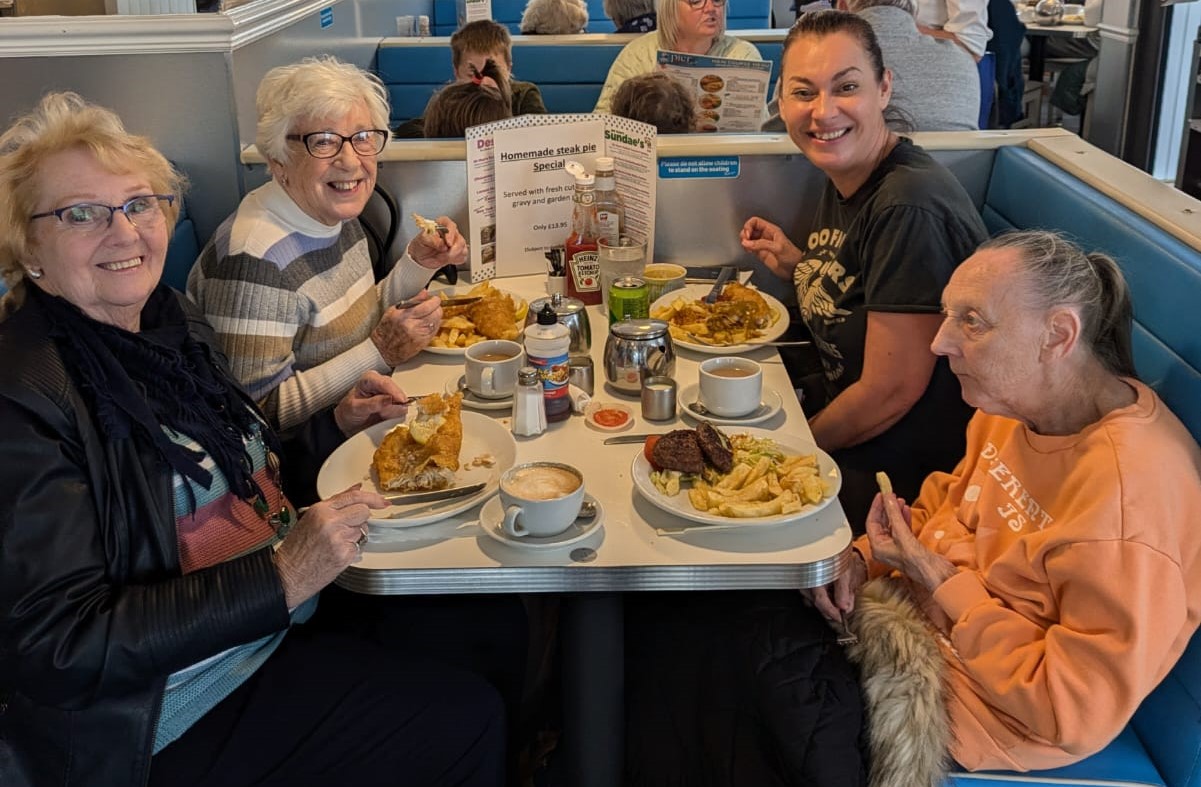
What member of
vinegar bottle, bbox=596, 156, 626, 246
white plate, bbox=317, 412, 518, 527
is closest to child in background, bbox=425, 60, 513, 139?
vinegar bottle, bbox=596, 156, 626, 246

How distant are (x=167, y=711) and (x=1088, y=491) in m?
1.31

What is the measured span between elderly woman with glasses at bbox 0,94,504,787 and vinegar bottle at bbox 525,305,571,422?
0.42 m

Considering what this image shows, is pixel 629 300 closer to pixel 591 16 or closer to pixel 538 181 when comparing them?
pixel 538 181

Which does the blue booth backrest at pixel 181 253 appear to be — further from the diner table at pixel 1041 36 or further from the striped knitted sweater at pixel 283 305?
the diner table at pixel 1041 36

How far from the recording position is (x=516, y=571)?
145 centimetres

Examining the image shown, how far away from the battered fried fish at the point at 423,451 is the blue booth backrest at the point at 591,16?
17.5ft

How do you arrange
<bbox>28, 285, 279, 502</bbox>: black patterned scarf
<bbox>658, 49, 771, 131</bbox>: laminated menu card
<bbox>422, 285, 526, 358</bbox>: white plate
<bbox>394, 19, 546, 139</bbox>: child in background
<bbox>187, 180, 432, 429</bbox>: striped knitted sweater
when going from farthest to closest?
<bbox>394, 19, 546, 139</bbox>: child in background < <bbox>658, 49, 771, 131</bbox>: laminated menu card < <bbox>422, 285, 526, 358</bbox>: white plate < <bbox>187, 180, 432, 429</bbox>: striped knitted sweater < <bbox>28, 285, 279, 502</bbox>: black patterned scarf

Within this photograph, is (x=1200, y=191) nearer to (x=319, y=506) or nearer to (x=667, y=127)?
(x=667, y=127)

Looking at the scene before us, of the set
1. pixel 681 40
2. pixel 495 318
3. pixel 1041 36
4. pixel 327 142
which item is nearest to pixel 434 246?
pixel 495 318

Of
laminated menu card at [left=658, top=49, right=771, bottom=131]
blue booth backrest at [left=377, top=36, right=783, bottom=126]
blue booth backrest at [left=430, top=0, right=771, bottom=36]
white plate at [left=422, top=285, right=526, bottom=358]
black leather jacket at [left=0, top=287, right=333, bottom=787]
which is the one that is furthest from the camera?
blue booth backrest at [left=430, top=0, right=771, bottom=36]

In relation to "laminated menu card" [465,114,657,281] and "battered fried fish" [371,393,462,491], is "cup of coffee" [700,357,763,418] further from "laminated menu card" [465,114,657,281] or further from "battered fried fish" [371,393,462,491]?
"laminated menu card" [465,114,657,281]

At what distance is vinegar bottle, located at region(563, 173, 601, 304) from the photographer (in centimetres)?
236

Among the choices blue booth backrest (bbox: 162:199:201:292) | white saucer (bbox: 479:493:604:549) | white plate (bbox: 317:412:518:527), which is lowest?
white saucer (bbox: 479:493:604:549)

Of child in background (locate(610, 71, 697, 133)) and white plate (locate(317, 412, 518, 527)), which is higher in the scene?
child in background (locate(610, 71, 697, 133))
